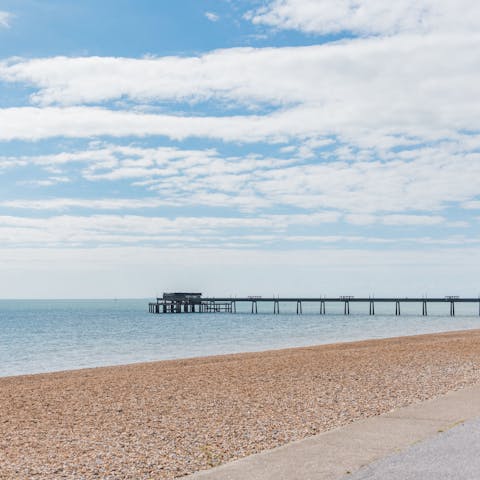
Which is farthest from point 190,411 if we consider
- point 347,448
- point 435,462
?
point 435,462

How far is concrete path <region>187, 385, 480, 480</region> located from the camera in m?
6.72

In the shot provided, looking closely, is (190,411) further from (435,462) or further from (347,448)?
(435,462)

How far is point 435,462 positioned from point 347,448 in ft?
3.50

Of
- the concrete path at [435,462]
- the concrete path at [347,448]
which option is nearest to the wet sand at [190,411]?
the concrete path at [347,448]

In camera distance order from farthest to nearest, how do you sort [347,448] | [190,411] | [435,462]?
1. [190,411]
2. [347,448]
3. [435,462]

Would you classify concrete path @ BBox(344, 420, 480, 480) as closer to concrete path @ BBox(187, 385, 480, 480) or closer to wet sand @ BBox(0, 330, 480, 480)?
concrete path @ BBox(187, 385, 480, 480)

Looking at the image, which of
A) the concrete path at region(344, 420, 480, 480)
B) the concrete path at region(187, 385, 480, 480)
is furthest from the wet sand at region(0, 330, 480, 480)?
the concrete path at region(344, 420, 480, 480)

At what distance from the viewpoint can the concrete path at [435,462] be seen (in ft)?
21.3

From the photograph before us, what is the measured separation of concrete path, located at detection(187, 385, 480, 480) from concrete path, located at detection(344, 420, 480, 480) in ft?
0.37

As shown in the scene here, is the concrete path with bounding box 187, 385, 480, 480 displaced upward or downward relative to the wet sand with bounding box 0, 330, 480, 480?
upward

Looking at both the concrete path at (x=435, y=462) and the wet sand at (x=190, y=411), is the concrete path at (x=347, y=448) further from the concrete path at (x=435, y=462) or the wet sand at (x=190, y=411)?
the wet sand at (x=190, y=411)

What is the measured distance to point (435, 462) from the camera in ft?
23.1

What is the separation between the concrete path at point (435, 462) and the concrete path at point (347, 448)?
0.37ft

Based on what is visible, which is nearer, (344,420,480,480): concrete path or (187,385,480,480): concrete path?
(344,420,480,480): concrete path
